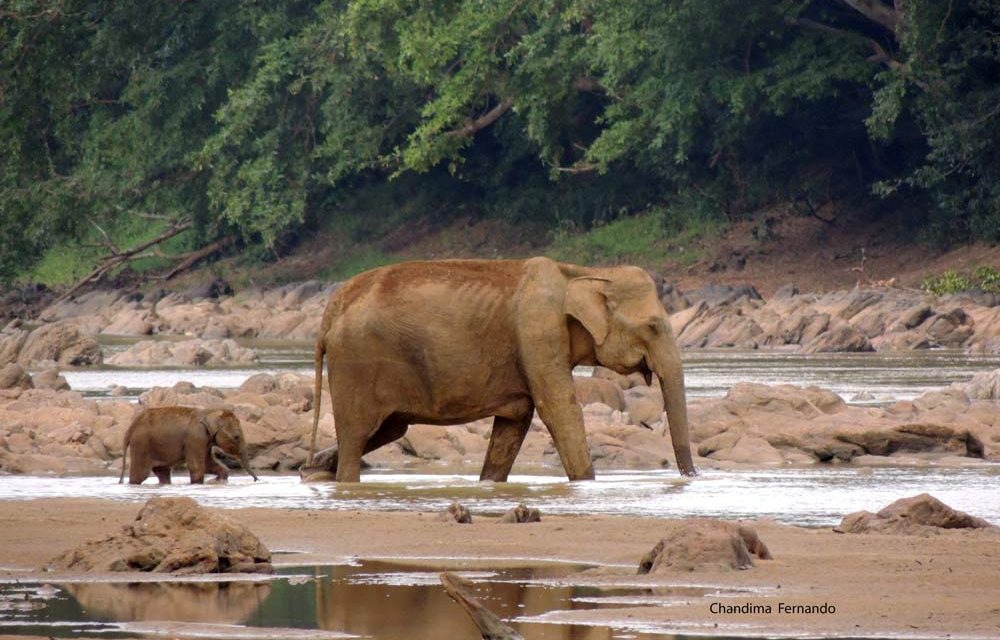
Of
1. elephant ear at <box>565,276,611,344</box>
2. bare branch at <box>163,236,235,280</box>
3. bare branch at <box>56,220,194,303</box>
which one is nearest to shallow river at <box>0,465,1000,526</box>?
elephant ear at <box>565,276,611,344</box>

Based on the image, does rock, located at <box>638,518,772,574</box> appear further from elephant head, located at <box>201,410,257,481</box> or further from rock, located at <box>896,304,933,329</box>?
rock, located at <box>896,304,933,329</box>

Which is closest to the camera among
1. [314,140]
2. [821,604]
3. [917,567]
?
[821,604]

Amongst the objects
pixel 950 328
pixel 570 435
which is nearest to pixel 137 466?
pixel 570 435

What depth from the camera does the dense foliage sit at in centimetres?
3766

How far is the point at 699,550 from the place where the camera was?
350 inches

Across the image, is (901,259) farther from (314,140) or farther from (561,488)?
(561,488)

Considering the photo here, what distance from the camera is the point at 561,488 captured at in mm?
13867

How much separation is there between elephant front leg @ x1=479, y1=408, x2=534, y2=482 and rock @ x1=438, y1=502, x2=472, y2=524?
10.2 feet

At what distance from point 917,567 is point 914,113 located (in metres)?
29.9

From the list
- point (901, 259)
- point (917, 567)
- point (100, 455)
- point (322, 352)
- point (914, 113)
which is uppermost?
point (917, 567)

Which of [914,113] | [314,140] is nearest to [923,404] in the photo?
[914,113]

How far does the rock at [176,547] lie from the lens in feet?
30.2

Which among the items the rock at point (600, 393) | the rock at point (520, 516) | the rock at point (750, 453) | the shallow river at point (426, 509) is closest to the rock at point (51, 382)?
the shallow river at point (426, 509)

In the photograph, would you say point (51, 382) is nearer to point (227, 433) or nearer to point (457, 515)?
point (227, 433)
